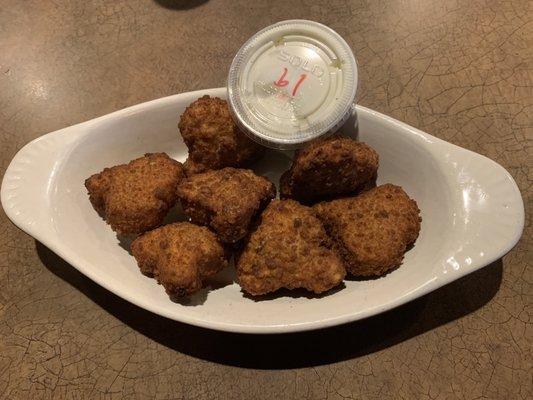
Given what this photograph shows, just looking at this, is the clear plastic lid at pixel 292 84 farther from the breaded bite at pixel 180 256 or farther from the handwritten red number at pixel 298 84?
the breaded bite at pixel 180 256

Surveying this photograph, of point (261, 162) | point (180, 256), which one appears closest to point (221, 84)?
point (261, 162)

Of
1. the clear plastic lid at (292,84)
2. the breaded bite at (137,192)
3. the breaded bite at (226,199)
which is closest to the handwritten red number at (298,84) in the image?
the clear plastic lid at (292,84)

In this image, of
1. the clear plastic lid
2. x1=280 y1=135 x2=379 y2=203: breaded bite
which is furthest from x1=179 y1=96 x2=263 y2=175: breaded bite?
x1=280 y1=135 x2=379 y2=203: breaded bite

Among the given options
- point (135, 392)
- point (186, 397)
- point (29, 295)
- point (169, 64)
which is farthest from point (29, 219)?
point (169, 64)

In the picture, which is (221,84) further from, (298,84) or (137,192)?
(137,192)

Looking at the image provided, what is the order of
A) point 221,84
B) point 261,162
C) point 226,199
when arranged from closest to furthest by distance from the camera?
point 226,199
point 261,162
point 221,84

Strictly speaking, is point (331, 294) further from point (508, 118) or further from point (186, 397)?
point (508, 118)
